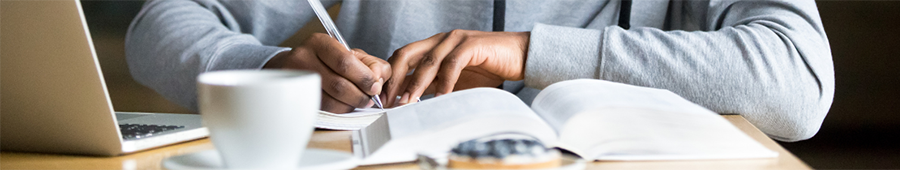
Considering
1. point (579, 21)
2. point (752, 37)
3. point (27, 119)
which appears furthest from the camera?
point (579, 21)

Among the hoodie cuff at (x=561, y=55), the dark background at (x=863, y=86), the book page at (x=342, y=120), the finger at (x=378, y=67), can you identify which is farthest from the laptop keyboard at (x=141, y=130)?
the dark background at (x=863, y=86)

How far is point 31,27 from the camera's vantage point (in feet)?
1.01

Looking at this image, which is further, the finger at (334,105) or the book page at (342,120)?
the finger at (334,105)

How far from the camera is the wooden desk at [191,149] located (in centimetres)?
30

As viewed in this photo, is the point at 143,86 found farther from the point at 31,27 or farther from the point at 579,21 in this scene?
the point at 579,21

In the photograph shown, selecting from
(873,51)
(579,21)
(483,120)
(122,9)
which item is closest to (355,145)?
(483,120)

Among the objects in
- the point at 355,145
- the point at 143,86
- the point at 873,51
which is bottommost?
the point at 873,51

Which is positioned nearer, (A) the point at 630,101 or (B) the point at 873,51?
(A) the point at 630,101

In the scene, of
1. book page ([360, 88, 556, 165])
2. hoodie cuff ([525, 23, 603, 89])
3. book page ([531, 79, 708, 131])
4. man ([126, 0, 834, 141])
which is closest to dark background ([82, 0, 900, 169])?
man ([126, 0, 834, 141])

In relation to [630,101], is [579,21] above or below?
below

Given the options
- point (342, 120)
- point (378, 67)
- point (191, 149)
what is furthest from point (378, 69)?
point (191, 149)

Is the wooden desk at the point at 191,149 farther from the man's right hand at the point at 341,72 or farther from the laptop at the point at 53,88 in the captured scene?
the man's right hand at the point at 341,72

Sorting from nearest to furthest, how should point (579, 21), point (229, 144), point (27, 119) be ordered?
point (229, 144), point (27, 119), point (579, 21)

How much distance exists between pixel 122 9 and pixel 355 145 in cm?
67
